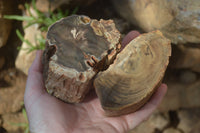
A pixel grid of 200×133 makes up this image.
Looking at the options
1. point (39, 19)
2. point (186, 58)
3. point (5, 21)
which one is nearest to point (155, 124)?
point (186, 58)

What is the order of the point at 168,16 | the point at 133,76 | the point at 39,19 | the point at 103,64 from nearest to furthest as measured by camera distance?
the point at 133,76, the point at 103,64, the point at 168,16, the point at 39,19

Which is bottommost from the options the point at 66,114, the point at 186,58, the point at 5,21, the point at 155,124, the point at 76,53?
the point at 155,124

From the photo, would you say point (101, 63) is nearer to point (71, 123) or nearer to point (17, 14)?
point (71, 123)

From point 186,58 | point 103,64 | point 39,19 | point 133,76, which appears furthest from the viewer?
point 39,19

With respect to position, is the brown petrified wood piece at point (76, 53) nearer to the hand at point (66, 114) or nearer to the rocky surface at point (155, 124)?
the hand at point (66, 114)

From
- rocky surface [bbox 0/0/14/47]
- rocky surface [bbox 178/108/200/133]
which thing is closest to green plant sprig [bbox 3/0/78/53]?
rocky surface [bbox 0/0/14/47]

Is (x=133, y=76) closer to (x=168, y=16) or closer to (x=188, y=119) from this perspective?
(x=168, y=16)

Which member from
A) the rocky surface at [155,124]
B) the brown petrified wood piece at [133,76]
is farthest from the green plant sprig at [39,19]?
the rocky surface at [155,124]
